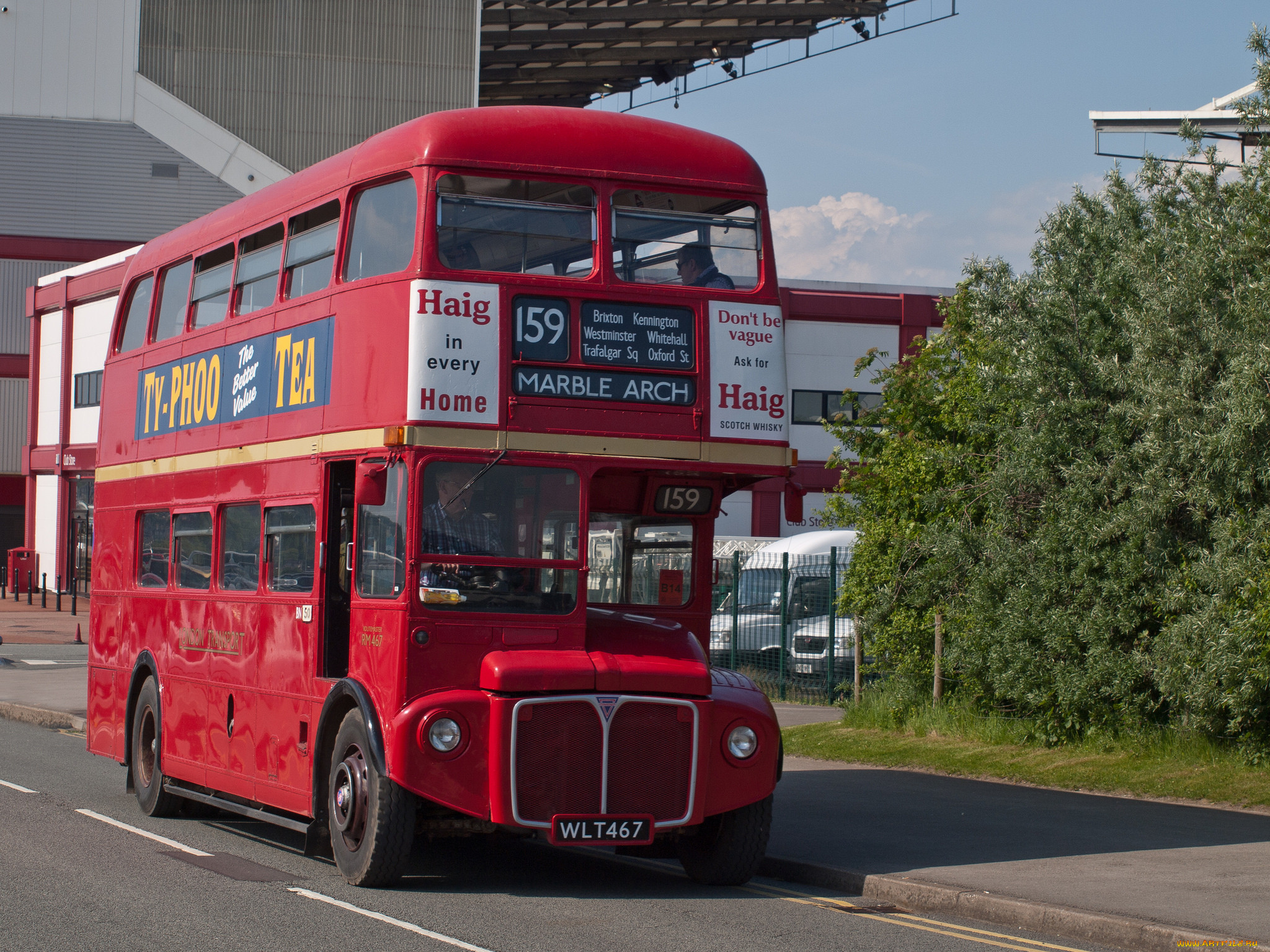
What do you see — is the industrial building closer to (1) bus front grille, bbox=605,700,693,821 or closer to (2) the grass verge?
(2) the grass verge

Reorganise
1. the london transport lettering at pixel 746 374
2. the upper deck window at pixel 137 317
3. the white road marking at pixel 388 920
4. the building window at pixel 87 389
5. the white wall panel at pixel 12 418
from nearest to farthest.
Answer: the white road marking at pixel 388 920, the london transport lettering at pixel 746 374, the upper deck window at pixel 137 317, the building window at pixel 87 389, the white wall panel at pixel 12 418

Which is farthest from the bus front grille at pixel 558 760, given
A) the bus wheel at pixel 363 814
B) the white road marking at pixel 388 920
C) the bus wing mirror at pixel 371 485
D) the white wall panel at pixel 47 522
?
the white wall panel at pixel 47 522

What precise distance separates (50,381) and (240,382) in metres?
42.4

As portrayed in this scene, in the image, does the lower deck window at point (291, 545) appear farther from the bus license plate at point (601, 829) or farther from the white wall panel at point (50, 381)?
the white wall panel at point (50, 381)

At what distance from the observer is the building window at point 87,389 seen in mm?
47781

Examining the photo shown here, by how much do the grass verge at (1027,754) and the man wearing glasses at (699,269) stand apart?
622 centimetres

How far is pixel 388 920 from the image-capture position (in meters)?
8.29

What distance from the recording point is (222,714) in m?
11.6

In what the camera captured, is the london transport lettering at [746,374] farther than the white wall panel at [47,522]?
No

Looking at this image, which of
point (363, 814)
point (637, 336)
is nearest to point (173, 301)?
point (637, 336)

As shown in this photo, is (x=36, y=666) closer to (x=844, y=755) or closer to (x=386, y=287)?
(x=844, y=755)

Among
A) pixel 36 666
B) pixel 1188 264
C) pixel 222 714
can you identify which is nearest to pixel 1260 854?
pixel 1188 264

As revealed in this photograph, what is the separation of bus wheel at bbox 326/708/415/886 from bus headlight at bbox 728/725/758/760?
194 centimetres

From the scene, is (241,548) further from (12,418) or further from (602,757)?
(12,418)
